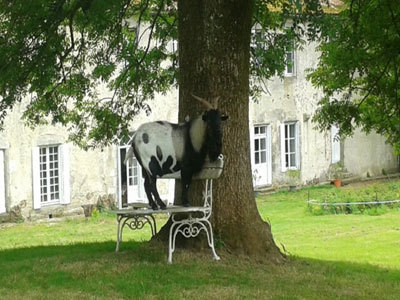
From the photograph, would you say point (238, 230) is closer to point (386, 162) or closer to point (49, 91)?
point (49, 91)

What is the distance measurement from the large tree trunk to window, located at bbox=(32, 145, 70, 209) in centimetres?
1588

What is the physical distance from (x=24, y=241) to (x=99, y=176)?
7019mm

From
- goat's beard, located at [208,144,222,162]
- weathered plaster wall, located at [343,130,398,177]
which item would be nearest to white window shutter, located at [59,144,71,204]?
weathered plaster wall, located at [343,130,398,177]

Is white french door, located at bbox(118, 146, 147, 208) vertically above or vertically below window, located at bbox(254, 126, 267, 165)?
below

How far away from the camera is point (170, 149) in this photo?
10.9 m

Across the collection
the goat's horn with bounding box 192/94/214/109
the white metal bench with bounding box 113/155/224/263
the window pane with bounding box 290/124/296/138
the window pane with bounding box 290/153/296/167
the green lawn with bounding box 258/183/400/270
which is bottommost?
the green lawn with bounding box 258/183/400/270

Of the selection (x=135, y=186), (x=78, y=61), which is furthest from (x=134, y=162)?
(x=78, y=61)

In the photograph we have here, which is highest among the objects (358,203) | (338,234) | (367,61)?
(367,61)

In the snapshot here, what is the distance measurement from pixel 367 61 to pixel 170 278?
6716mm

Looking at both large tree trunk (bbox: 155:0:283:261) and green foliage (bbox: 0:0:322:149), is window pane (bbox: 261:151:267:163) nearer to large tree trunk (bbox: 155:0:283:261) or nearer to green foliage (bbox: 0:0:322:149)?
green foliage (bbox: 0:0:322:149)

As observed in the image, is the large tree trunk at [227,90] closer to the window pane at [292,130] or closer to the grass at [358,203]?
the grass at [358,203]

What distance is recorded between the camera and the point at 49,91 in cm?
1510

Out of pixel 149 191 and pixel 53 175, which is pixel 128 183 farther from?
pixel 149 191

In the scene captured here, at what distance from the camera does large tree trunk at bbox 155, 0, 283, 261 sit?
11398 mm
